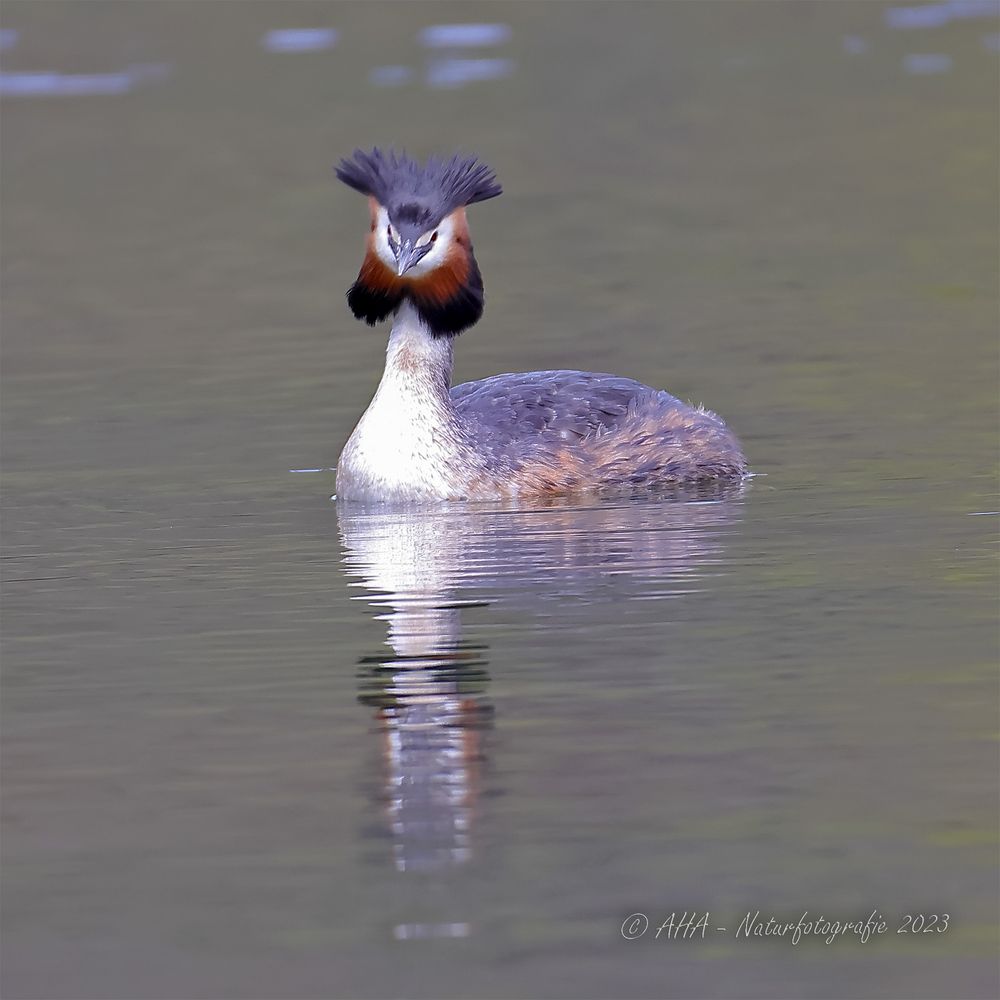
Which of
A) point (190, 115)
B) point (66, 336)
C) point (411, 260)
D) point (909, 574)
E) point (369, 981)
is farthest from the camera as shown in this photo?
point (190, 115)

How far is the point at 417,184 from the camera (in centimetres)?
1523

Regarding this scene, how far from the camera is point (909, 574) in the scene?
12.7 metres

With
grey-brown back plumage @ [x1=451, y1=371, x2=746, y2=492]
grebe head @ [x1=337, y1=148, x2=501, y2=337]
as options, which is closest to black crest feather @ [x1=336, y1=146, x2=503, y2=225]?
grebe head @ [x1=337, y1=148, x2=501, y2=337]

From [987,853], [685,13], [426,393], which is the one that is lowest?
[987,853]

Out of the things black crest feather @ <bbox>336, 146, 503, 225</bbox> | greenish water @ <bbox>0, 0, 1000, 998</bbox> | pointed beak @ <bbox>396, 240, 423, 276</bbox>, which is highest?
black crest feather @ <bbox>336, 146, 503, 225</bbox>

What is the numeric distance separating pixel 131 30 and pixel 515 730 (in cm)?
4006

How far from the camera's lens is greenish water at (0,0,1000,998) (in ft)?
26.7

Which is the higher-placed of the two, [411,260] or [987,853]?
[411,260]

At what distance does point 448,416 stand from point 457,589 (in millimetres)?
2871

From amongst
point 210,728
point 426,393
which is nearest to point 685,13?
point 426,393

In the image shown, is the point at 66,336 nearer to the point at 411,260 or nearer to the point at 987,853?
the point at 411,260

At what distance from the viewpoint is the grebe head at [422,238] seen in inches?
591

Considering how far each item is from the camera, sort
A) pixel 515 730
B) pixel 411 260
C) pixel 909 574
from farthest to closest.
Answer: pixel 411 260 → pixel 909 574 → pixel 515 730

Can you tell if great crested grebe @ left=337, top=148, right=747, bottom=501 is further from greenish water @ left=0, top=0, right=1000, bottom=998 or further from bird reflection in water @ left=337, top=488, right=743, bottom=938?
greenish water @ left=0, top=0, right=1000, bottom=998
